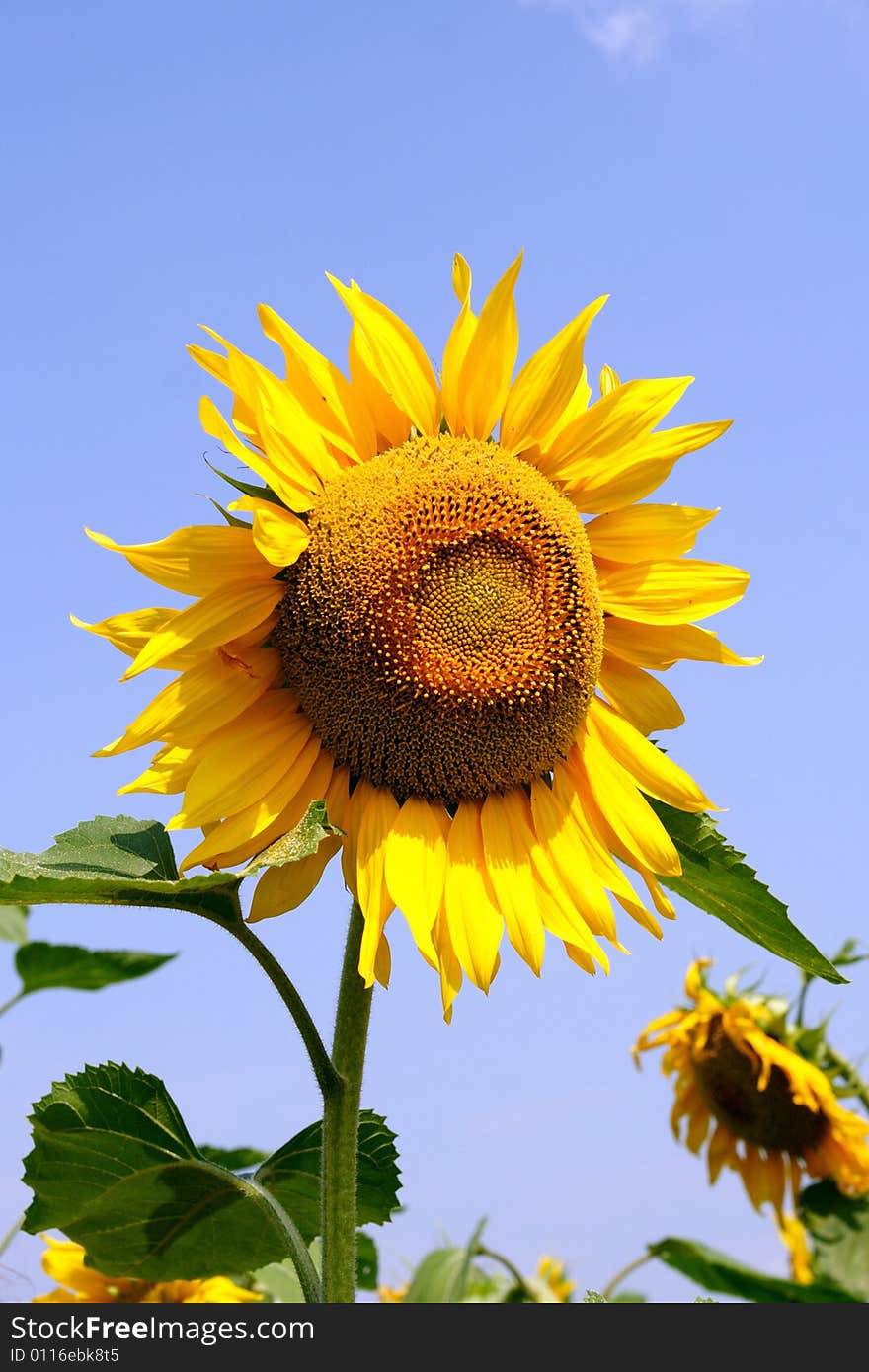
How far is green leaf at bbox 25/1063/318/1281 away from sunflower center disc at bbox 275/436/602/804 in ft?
2.57

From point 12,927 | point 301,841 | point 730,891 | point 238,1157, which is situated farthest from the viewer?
point 12,927

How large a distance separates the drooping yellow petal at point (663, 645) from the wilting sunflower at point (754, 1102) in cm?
351

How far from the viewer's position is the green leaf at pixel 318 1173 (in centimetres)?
286

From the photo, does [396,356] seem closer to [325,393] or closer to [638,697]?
[325,393]

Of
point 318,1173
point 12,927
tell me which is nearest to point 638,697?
point 318,1173

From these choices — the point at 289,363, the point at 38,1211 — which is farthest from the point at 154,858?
the point at 289,363

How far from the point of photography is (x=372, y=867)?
8.30 ft

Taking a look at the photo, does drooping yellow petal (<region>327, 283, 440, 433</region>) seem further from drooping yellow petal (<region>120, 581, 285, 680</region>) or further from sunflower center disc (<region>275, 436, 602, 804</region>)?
drooping yellow petal (<region>120, 581, 285, 680</region>)

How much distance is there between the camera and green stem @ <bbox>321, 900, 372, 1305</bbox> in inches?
95.1

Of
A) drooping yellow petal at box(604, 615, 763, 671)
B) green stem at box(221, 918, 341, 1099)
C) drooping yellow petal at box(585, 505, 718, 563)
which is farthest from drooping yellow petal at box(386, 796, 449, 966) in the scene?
drooping yellow petal at box(585, 505, 718, 563)

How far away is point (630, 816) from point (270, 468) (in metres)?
0.95

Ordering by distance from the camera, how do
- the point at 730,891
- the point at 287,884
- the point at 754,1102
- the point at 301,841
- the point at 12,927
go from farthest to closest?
the point at 754,1102
the point at 12,927
the point at 730,891
the point at 287,884
the point at 301,841

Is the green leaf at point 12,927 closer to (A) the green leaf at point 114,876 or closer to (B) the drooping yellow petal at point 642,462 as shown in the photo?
(A) the green leaf at point 114,876

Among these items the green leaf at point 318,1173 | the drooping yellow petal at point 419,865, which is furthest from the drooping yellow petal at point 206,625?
the green leaf at point 318,1173
